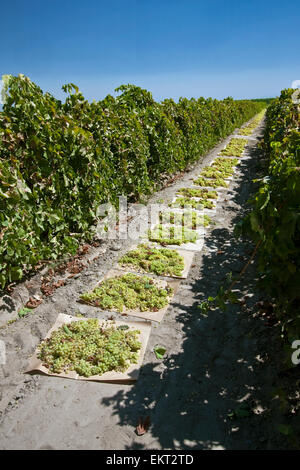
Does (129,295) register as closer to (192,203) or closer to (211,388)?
(211,388)

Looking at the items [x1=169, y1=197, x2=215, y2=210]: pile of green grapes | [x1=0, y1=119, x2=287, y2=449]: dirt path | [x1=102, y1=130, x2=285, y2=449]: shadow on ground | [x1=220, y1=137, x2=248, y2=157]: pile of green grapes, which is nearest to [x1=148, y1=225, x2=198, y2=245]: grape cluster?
[x1=169, y1=197, x2=215, y2=210]: pile of green grapes

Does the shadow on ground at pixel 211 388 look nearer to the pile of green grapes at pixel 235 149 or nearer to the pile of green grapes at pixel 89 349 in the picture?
the pile of green grapes at pixel 89 349

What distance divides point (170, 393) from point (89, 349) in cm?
103

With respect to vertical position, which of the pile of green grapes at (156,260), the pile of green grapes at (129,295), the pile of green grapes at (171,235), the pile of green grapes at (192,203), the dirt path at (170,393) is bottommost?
the dirt path at (170,393)

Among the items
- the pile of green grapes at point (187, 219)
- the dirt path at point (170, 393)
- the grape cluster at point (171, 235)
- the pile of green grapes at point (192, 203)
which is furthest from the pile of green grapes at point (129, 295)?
the pile of green grapes at point (192, 203)

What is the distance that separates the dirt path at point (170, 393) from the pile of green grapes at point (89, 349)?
155mm

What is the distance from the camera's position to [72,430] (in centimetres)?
257

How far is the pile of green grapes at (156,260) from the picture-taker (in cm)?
495

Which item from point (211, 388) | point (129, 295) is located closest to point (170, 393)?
point (211, 388)

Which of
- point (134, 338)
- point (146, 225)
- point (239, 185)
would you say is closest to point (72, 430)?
point (134, 338)

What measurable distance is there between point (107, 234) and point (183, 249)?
1627 millimetres

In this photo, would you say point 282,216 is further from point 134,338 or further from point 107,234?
point 107,234

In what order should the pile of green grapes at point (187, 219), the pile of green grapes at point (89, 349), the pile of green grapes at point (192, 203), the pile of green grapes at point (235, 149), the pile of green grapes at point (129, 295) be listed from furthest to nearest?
1. the pile of green grapes at point (235, 149)
2. the pile of green grapes at point (192, 203)
3. the pile of green grapes at point (187, 219)
4. the pile of green grapes at point (129, 295)
5. the pile of green grapes at point (89, 349)
